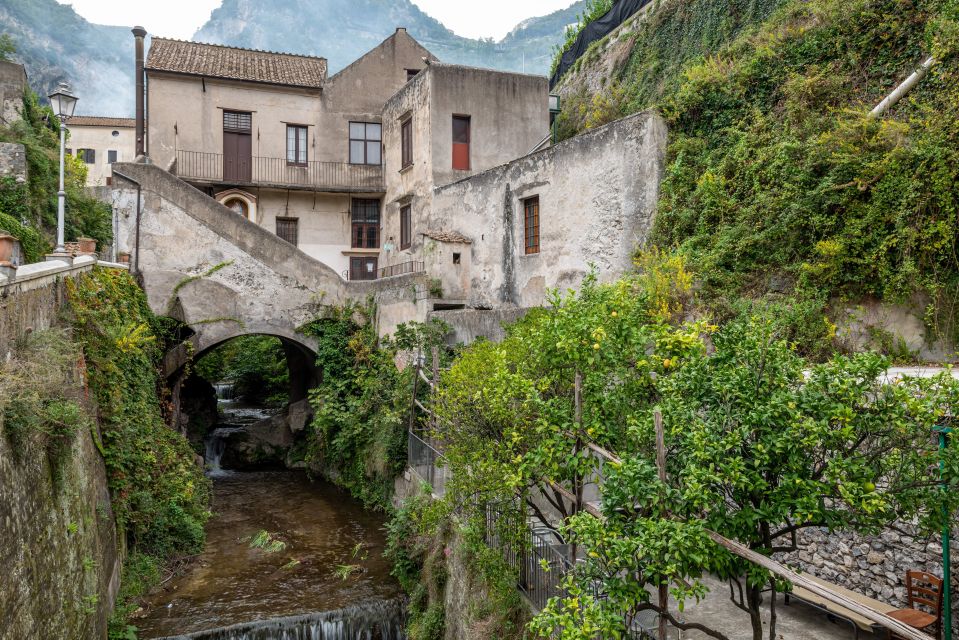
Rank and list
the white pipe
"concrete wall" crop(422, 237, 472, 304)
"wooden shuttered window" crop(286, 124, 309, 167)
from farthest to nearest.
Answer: "wooden shuttered window" crop(286, 124, 309, 167), "concrete wall" crop(422, 237, 472, 304), the white pipe

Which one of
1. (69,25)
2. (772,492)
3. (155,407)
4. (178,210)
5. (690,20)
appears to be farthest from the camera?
(69,25)

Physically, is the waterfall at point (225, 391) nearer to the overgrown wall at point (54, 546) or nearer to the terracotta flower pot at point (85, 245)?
the terracotta flower pot at point (85, 245)

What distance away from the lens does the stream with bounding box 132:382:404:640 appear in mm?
10062

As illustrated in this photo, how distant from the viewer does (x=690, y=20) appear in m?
18.6

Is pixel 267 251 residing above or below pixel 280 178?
below

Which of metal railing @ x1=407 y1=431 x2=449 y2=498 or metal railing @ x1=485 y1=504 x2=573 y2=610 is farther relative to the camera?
metal railing @ x1=407 y1=431 x2=449 y2=498

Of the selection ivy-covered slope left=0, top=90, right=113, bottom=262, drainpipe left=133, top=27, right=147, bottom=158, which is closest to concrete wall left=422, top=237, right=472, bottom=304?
ivy-covered slope left=0, top=90, right=113, bottom=262

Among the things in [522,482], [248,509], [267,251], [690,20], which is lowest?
[248,509]

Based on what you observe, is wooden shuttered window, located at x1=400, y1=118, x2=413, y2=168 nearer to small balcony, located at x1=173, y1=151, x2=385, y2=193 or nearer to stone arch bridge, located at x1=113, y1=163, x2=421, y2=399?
small balcony, located at x1=173, y1=151, x2=385, y2=193

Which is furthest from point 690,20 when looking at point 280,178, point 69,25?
point 69,25

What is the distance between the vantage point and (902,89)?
30.3 feet

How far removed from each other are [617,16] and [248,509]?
1984 cm

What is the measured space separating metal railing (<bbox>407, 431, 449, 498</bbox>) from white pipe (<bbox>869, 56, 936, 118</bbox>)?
8416mm

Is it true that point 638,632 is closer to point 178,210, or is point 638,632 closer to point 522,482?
point 522,482
